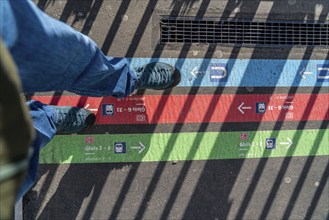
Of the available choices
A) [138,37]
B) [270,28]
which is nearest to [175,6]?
[138,37]

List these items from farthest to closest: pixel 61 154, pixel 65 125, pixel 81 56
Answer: pixel 61 154
pixel 65 125
pixel 81 56

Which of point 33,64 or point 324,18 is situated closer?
point 33,64

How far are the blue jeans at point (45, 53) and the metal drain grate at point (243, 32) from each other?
96 cm

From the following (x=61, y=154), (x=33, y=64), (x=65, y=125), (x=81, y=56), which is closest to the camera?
(x=33, y=64)

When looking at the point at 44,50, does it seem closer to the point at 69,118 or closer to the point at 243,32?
the point at 69,118

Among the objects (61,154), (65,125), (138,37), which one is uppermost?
(138,37)

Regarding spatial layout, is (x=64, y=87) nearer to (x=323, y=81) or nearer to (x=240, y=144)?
(x=240, y=144)

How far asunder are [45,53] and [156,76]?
139 cm

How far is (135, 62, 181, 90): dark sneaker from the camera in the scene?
9.45 ft

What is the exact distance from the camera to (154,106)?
3.14 meters

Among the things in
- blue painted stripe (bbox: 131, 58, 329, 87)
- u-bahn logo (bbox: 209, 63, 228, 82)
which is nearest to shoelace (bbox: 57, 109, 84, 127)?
blue painted stripe (bbox: 131, 58, 329, 87)

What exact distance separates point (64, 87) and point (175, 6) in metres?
1.48

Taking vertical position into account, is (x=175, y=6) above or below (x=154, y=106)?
above

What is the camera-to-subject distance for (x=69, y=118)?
113 inches
